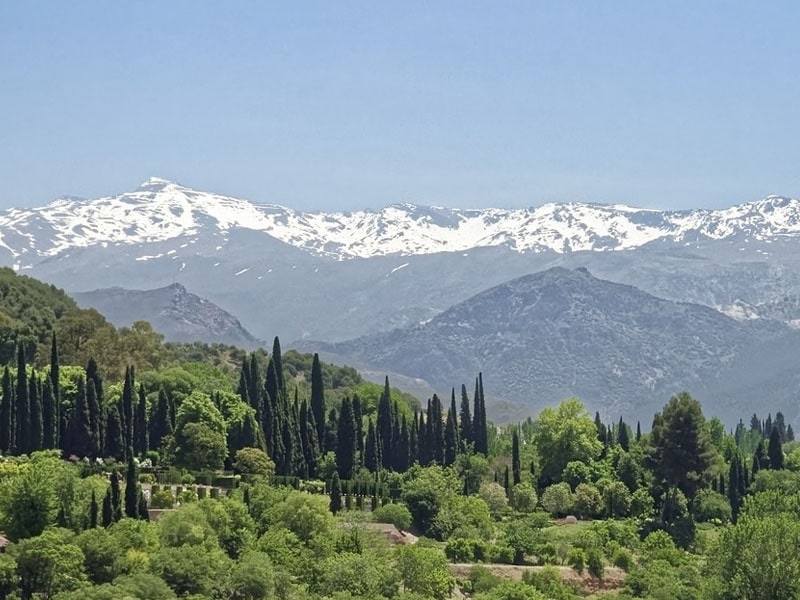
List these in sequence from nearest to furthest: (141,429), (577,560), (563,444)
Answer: (577,560)
(141,429)
(563,444)

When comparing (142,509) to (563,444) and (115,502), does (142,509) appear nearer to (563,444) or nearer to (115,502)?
(115,502)

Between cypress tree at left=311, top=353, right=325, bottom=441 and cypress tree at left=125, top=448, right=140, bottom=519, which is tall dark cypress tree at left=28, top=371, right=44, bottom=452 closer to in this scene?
cypress tree at left=125, top=448, right=140, bottom=519

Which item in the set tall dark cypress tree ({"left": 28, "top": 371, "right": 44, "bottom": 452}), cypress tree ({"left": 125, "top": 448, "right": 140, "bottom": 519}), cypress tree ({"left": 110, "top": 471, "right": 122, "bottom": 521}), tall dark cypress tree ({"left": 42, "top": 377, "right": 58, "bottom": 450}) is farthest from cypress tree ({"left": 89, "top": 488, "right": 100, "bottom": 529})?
tall dark cypress tree ({"left": 42, "top": 377, "right": 58, "bottom": 450})

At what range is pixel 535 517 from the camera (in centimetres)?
12144

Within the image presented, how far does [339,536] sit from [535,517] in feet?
82.8

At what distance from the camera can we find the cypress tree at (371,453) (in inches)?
5605

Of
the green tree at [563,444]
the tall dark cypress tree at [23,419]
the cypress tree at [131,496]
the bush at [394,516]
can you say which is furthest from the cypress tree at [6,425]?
the green tree at [563,444]

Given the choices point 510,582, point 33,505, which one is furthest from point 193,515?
point 510,582

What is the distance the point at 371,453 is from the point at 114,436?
27.9 metres

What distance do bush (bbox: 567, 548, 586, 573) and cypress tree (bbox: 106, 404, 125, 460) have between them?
3522 cm

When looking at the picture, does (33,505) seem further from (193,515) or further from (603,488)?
(603,488)

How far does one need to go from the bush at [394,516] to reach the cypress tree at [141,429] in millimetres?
20845

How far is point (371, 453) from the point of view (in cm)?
14325

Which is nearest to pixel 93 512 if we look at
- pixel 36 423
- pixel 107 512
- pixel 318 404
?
pixel 107 512
